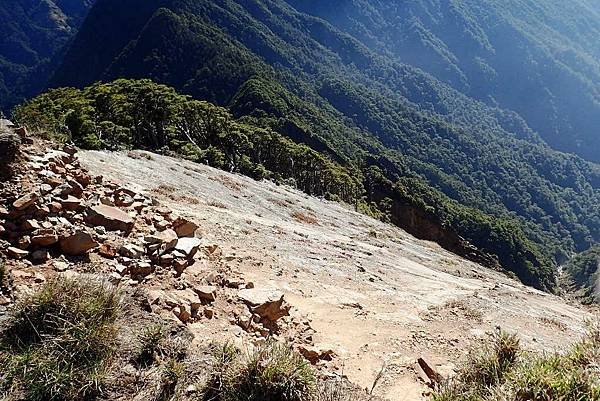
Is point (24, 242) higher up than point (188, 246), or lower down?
higher up

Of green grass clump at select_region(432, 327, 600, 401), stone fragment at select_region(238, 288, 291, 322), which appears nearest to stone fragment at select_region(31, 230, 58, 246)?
stone fragment at select_region(238, 288, 291, 322)

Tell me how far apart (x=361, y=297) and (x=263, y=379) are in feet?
24.0

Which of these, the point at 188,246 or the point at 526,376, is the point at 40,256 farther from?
the point at 526,376

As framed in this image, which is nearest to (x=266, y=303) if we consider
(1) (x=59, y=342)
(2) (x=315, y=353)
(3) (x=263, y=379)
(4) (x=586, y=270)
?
(2) (x=315, y=353)

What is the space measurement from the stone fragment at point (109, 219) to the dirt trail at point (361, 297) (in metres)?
2.89

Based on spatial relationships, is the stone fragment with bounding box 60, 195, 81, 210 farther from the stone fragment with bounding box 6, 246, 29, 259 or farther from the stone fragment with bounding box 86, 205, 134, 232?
the stone fragment with bounding box 6, 246, 29, 259

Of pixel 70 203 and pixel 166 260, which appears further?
pixel 166 260

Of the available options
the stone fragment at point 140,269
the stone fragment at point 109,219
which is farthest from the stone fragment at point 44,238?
the stone fragment at point 140,269

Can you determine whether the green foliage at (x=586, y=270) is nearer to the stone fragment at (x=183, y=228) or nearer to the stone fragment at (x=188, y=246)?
the stone fragment at (x=183, y=228)

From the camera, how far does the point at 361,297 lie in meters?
12.5


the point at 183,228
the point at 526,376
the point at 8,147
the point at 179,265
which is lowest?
the point at 183,228

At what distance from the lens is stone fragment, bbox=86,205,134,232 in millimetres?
9414

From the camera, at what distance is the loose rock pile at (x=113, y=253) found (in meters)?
7.68

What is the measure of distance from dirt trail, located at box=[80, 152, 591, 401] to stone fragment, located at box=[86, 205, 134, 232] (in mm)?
2895
